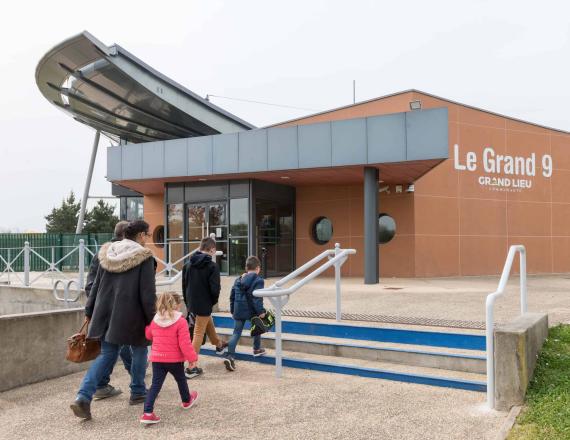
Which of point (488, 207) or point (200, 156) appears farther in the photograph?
point (488, 207)

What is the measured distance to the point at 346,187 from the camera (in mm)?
17859

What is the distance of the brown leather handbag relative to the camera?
5020 millimetres

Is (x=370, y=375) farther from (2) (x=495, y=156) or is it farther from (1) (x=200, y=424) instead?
(2) (x=495, y=156)

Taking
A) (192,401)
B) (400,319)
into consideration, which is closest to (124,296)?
(192,401)

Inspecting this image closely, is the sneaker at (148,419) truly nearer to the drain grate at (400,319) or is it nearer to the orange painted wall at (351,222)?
the drain grate at (400,319)

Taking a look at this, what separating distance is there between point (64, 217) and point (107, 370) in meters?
54.9

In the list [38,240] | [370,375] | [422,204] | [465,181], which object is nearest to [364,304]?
[370,375]

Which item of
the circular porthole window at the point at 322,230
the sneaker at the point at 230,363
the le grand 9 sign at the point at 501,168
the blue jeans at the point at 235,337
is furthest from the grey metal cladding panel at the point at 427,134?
the sneaker at the point at 230,363

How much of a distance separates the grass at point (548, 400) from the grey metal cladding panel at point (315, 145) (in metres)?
8.71

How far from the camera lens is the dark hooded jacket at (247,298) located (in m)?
6.29

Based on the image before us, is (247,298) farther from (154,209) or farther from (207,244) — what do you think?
(154,209)

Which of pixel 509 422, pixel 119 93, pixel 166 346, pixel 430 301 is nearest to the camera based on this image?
pixel 509 422

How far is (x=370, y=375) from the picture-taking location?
5781 mm

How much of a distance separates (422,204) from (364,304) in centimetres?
810
